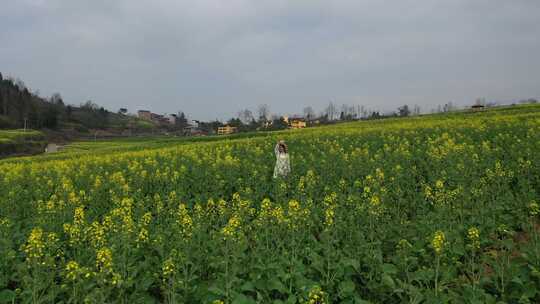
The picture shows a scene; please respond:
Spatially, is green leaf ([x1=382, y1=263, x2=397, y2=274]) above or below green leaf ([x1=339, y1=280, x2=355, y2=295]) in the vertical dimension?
above

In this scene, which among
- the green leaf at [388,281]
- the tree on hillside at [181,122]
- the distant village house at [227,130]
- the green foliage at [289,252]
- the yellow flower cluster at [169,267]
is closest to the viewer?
the yellow flower cluster at [169,267]

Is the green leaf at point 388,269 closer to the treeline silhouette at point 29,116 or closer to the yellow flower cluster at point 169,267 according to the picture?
the yellow flower cluster at point 169,267

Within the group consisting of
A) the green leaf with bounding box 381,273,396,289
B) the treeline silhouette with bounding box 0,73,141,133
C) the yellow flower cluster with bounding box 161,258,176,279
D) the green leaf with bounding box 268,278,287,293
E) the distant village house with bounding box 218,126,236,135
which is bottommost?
the green leaf with bounding box 381,273,396,289

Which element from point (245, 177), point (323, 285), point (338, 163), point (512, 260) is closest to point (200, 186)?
point (245, 177)

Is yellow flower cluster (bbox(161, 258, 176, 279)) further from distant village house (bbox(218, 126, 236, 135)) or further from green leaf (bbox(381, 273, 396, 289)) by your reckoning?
distant village house (bbox(218, 126, 236, 135))

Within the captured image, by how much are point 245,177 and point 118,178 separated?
16.8 ft

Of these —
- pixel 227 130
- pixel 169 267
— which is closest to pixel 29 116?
pixel 227 130

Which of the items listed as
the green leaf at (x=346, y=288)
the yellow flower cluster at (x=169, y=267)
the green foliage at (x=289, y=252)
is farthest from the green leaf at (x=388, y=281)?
the yellow flower cluster at (x=169, y=267)

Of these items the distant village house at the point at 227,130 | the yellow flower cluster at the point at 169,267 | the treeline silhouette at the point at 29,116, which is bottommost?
the yellow flower cluster at the point at 169,267

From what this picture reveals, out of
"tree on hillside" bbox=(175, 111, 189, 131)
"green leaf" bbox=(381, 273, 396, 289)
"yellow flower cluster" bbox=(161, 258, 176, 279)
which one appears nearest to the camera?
"yellow flower cluster" bbox=(161, 258, 176, 279)

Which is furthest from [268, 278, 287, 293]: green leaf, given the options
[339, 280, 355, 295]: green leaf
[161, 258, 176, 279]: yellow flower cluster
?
[161, 258, 176, 279]: yellow flower cluster

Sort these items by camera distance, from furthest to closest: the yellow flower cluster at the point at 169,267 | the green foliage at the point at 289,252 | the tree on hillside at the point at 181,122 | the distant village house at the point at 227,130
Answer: the tree on hillside at the point at 181,122
the distant village house at the point at 227,130
the green foliage at the point at 289,252
the yellow flower cluster at the point at 169,267

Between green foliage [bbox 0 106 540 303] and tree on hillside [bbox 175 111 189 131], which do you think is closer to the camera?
green foliage [bbox 0 106 540 303]

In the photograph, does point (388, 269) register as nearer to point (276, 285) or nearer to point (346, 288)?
point (346, 288)
